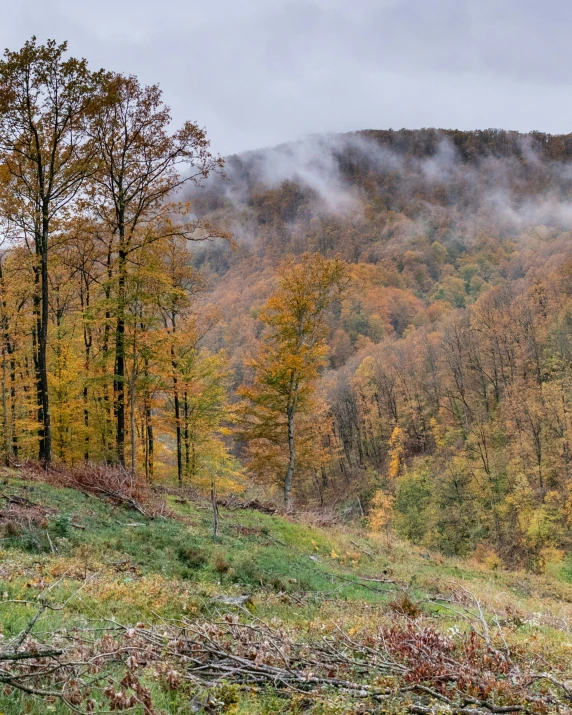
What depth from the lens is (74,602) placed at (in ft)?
16.2

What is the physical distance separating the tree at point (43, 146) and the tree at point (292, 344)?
8.73 m

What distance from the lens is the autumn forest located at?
15312mm

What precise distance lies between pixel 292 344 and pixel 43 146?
38.6 ft

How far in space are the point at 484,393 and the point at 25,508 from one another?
170ft

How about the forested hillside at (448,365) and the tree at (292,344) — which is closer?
the tree at (292,344)

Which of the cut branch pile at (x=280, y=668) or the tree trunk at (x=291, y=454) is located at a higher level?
the cut branch pile at (x=280, y=668)

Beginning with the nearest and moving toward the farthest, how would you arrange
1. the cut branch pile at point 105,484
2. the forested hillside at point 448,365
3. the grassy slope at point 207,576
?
1. the grassy slope at point 207,576
2. the cut branch pile at point 105,484
3. the forested hillside at point 448,365

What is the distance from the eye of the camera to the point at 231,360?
128ft

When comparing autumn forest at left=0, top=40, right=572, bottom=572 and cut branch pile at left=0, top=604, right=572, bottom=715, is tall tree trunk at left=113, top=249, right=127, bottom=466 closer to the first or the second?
autumn forest at left=0, top=40, right=572, bottom=572

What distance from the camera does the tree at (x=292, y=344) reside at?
67.5 feet

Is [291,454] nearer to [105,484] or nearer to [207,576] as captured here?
[105,484]

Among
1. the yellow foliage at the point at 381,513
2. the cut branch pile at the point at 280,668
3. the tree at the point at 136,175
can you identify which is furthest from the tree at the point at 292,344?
the yellow foliage at the point at 381,513

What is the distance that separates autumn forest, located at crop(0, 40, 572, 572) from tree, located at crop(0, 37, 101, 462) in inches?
2.2

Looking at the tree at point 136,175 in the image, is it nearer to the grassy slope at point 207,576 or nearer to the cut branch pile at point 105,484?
the cut branch pile at point 105,484
